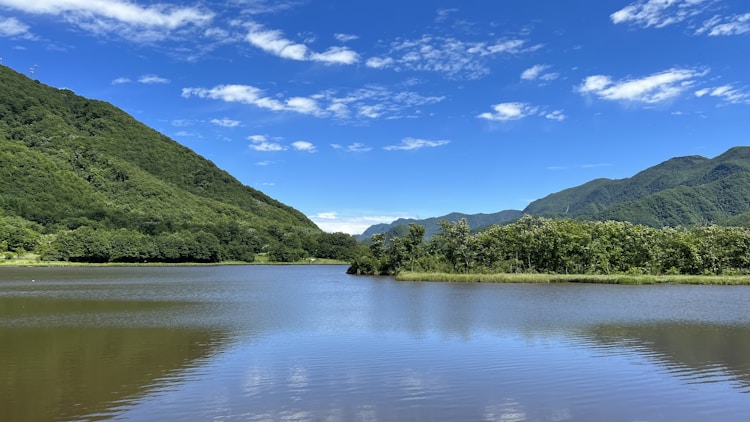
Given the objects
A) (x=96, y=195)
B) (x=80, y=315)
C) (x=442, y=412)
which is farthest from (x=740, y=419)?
(x=96, y=195)

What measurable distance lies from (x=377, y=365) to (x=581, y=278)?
52767mm

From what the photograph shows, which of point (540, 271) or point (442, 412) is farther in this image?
point (540, 271)

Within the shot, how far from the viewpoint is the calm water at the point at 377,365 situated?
11.9 m

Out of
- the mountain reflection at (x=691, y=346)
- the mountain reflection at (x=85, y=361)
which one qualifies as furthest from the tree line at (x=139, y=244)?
the mountain reflection at (x=691, y=346)

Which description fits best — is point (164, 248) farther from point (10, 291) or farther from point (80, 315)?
point (80, 315)

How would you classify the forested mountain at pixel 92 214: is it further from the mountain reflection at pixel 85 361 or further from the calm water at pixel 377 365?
the mountain reflection at pixel 85 361

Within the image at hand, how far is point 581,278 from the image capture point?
2477 inches

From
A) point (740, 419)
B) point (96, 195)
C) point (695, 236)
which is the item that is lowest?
point (740, 419)

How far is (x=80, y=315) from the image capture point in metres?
30.3

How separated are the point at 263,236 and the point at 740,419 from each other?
19166 centimetres

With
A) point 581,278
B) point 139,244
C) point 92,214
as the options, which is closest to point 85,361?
point 581,278

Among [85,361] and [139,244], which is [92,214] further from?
[85,361]

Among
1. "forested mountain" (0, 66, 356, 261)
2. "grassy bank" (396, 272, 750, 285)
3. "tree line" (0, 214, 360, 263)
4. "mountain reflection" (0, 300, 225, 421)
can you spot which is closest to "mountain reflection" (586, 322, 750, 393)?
"mountain reflection" (0, 300, 225, 421)

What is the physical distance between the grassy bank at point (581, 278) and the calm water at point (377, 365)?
27.6m
